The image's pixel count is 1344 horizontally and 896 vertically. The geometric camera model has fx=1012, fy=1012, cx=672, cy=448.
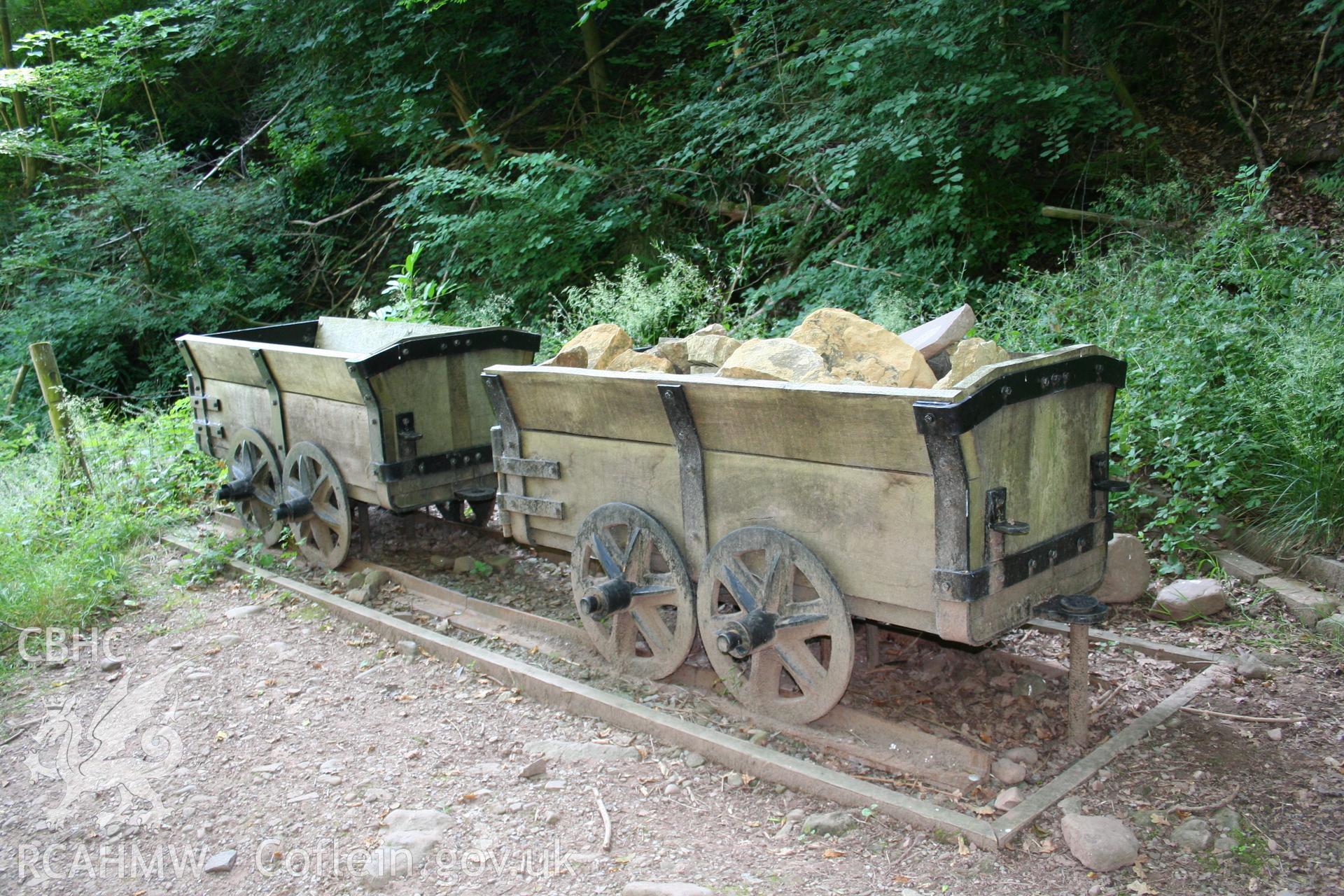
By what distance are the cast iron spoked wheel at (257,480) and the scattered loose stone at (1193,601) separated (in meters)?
4.61

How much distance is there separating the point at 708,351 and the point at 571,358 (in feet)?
1.89

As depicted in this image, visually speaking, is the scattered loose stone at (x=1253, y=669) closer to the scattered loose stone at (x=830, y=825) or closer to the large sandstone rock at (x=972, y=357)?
the large sandstone rock at (x=972, y=357)

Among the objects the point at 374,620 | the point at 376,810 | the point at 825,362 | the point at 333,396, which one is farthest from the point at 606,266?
the point at 376,810

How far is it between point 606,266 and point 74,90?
7957 millimetres

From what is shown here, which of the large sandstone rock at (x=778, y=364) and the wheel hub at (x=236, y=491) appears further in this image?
the wheel hub at (x=236, y=491)

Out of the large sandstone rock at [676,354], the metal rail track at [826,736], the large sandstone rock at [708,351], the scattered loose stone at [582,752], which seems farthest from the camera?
the large sandstone rock at [676,354]

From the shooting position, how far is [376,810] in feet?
10.7

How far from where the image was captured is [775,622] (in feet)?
10.8

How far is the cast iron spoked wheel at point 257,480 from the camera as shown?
587 cm

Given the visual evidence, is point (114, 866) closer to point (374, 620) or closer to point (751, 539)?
point (374, 620)

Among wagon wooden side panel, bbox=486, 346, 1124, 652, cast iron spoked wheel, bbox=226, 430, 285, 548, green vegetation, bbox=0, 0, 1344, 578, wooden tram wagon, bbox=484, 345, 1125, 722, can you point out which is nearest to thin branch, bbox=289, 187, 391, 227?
green vegetation, bbox=0, 0, 1344, 578

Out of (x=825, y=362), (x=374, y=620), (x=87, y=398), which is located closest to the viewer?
(x=825, y=362)

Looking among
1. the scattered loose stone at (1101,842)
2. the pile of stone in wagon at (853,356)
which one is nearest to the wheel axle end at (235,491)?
the pile of stone in wagon at (853,356)

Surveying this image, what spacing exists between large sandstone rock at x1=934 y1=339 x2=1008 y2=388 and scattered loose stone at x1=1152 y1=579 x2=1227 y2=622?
1505 mm
